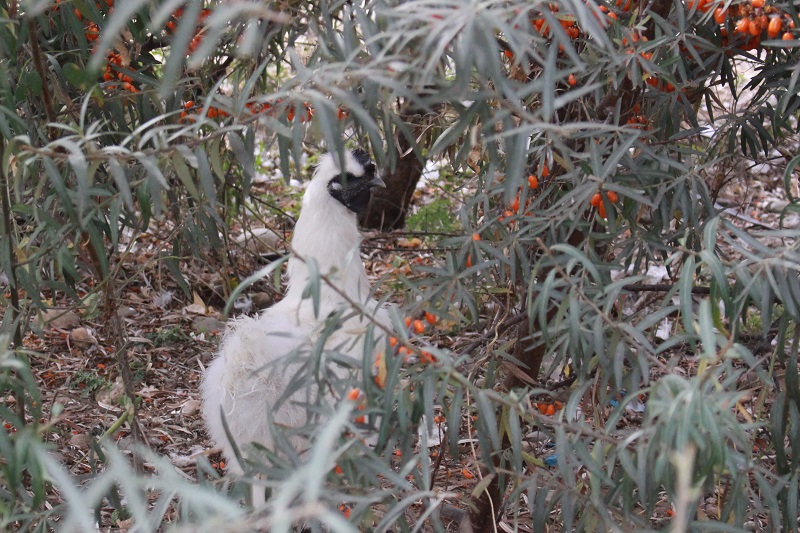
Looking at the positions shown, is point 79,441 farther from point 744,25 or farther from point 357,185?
point 744,25

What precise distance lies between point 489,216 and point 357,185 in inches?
36.0

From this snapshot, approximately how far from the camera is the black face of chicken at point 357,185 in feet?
12.5

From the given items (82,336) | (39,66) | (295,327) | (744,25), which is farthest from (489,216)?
(82,336)

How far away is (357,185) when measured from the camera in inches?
152

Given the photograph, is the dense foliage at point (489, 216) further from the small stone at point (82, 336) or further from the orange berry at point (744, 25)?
the small stone at point (82, 336)

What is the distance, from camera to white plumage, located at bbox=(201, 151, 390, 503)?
3326 mm

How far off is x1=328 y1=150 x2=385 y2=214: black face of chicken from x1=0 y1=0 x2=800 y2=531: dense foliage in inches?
12.5

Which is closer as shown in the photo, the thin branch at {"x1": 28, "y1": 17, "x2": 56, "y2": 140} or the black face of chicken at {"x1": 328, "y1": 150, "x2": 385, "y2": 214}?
the thin branch at {"x1": 28, "y1": 17, "x2": 56, "y2": 140}

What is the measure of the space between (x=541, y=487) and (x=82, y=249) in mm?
1866

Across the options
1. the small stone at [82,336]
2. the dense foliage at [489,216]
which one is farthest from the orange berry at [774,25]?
the small stone at [82,336]

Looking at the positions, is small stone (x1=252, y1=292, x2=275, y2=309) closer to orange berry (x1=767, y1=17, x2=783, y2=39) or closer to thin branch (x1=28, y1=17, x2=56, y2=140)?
thin branch (x1=28, y1=17, x2=56, y2=140)

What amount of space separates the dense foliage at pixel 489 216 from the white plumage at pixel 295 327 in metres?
0.39

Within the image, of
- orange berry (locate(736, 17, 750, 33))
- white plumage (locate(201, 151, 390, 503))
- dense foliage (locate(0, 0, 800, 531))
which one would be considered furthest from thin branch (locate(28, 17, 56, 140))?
orange berry (locate(736, 17, 750, 33))

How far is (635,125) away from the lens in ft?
9.61
